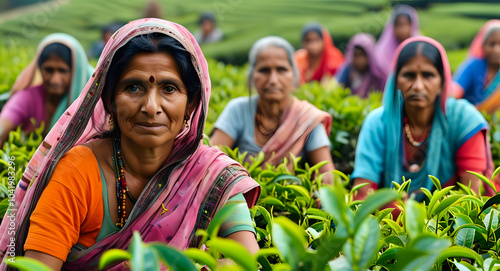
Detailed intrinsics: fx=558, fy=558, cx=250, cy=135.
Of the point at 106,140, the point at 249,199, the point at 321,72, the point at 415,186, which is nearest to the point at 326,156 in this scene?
the point at 415,186

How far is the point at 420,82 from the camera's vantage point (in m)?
3.15

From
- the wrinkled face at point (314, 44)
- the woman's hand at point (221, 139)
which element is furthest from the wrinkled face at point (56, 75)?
the wrinkled face at point (314, 44)

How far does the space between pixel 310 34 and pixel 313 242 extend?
710 centimetres

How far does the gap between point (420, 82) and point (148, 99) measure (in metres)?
1.88

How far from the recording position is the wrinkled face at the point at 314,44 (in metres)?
8.38

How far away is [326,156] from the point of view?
3.29 meters

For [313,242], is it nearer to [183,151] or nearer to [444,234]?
[444,234]

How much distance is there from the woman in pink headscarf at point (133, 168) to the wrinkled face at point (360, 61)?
5.47m

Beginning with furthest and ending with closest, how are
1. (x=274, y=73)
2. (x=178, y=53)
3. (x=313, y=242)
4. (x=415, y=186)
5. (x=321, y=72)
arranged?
(x=321, y=72) < (x=274, y=73) < (x=415, y=186) < (x=178, y=53) < (x=313, y=242)

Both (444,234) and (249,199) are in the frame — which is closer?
(444,234)

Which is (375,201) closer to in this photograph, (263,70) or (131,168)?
(131,168)

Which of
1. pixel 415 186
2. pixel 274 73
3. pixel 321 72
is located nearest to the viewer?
pixel 415 186

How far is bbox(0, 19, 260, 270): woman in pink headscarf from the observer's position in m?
1.73

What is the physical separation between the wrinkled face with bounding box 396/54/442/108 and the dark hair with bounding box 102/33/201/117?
1.65 metres
